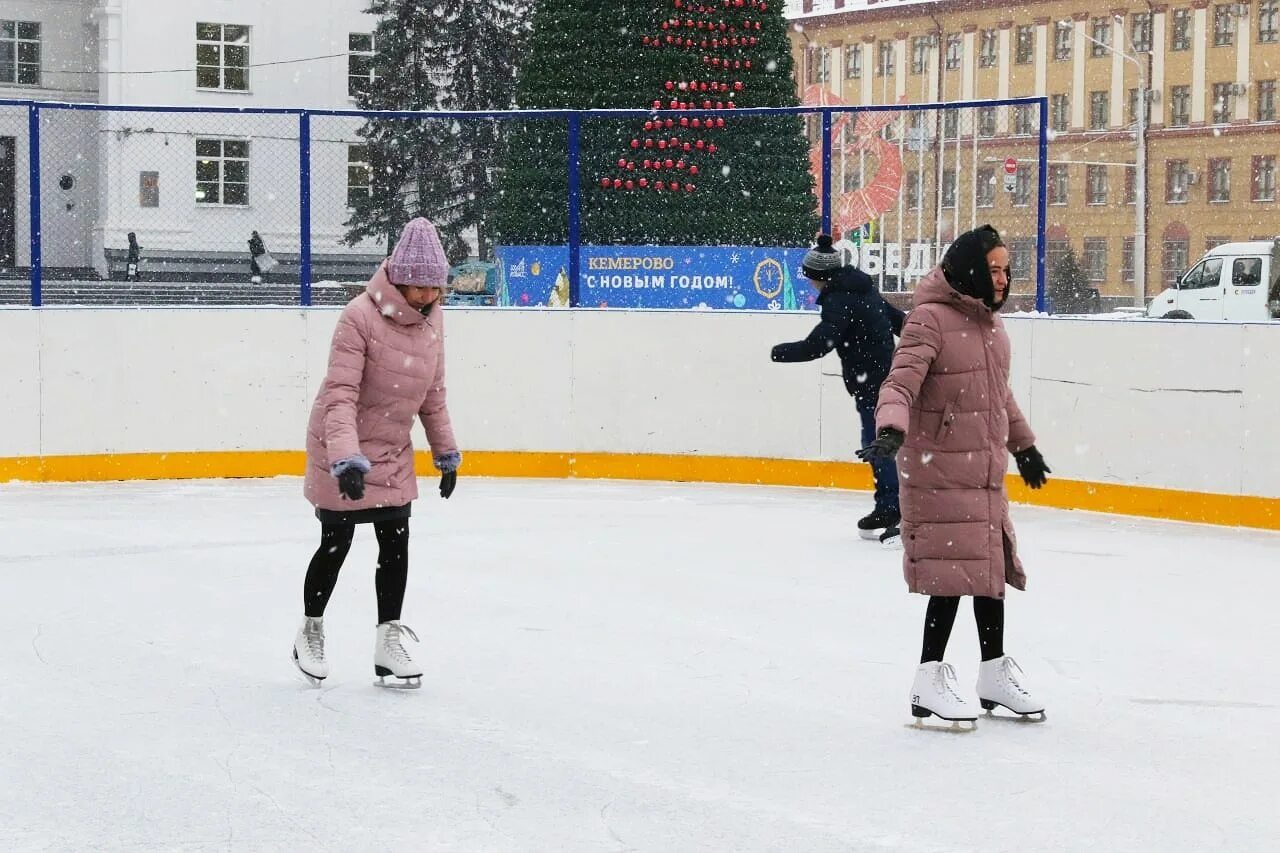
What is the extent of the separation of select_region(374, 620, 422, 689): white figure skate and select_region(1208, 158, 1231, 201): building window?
5745 centimetres

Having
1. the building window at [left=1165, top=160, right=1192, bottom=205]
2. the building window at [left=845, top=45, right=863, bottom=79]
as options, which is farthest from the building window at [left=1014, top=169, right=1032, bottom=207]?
the building window at [left=845, top=45, right=863, bottom=79]

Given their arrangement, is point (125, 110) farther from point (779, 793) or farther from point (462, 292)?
point (779, 793)

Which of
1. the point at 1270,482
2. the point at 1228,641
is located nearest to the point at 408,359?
the point at 1228,641

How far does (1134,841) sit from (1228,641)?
3.12 metres

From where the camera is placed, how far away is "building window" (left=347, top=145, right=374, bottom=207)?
13484mm

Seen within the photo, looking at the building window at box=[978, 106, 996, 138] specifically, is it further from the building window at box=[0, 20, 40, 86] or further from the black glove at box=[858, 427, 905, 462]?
the building window at box=[0, 20, 40, 86]

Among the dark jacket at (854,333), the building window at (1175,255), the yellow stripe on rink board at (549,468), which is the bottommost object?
the yellow stripe on rink board at (549,468)

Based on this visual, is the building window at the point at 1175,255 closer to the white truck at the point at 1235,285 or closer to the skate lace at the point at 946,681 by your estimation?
the white truck at the point at 1235,285

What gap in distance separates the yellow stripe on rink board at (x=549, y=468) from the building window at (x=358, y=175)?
6.06 ft

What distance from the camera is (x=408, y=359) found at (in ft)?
20.7

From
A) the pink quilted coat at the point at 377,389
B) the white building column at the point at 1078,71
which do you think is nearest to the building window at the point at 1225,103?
the white building column at the point at 1078,71

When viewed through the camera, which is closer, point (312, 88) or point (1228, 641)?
point (1228, 641)

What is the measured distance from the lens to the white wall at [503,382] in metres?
13.0

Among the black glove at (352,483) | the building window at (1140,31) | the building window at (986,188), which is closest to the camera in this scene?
the black glove at (352,483)
